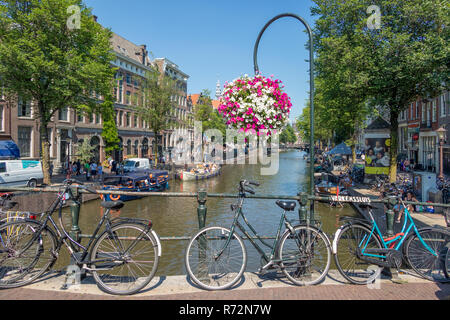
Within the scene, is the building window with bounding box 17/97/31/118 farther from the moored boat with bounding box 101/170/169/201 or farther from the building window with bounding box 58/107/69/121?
the moored boat with bounding box 101/170/169/201

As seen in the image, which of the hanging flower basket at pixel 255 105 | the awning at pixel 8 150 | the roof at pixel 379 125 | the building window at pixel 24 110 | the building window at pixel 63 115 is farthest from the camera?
the building window at pixel 63 115

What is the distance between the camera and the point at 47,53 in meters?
19.4

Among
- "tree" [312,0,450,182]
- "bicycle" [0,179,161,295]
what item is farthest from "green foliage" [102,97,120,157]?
"bicycle" [0,179,161,295]

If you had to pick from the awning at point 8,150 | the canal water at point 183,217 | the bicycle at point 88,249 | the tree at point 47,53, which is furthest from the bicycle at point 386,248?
the awning at point 8,150

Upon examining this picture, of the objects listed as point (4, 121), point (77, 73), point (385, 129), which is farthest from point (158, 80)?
point (385, 129)

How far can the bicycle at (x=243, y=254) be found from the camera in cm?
429

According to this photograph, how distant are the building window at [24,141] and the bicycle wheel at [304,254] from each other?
31.0m

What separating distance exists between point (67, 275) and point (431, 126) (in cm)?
3630

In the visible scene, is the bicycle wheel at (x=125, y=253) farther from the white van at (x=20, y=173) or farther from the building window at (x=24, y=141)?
the building window at (x=24, y=141)

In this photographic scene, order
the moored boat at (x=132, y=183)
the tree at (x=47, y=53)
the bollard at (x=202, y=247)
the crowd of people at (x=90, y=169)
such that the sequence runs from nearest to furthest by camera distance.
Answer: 1. the bollard at (x=202, y=247)
2. the tree at (x=47, y=53)
3. the moored boat at (x=132, y=183)
4. the crowd of people at (x=90, y=169)

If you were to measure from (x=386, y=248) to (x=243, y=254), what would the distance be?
2095mm

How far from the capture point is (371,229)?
15.3 feet
